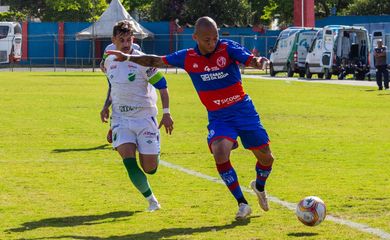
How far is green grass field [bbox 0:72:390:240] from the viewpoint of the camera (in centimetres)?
881

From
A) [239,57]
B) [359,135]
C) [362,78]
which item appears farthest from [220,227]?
[362,78]

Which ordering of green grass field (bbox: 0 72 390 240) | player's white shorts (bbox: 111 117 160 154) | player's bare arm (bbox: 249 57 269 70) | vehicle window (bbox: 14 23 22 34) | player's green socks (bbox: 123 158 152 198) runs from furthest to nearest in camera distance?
vehicle window (bbox: 14 23 22 34), player's white shorts (bbox: 111 117 160 154), player's green socks (bbox: 123 158 152 198), player's bare arm (bbox: 249 57 269 70), green grass field (bbox: 0 72 390 240)

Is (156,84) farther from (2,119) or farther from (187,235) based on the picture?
(2,119)

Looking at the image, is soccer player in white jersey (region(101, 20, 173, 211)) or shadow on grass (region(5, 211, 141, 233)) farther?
soccer player in white jersey (region(101, 20, 173, 211))

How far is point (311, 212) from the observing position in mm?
8617

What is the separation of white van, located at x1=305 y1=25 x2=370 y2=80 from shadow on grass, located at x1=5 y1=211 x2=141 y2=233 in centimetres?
3824

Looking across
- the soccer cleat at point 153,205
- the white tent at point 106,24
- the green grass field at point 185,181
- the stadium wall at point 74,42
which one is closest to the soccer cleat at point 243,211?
the green grass field at point 185,181

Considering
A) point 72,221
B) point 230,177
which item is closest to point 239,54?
point 230,177

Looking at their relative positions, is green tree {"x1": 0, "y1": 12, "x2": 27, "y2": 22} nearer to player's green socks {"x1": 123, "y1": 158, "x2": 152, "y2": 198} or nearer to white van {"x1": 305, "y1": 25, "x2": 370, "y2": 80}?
white van {"x1": 305, "y1": 25, "x2": 370, "y2": 80}

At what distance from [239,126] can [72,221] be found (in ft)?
5.67

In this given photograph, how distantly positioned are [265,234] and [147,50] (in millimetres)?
69763

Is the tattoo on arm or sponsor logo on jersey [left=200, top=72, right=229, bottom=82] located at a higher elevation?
the tattoo on arm

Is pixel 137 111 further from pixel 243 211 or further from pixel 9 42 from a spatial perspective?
pixel 9 42

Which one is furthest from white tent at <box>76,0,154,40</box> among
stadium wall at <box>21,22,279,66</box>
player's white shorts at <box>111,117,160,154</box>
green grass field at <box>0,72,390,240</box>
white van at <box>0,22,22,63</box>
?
player's white shorts at <box>111,117,160,154</box>
